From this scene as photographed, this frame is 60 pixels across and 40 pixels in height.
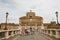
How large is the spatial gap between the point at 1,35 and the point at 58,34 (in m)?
7.72

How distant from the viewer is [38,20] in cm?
13888

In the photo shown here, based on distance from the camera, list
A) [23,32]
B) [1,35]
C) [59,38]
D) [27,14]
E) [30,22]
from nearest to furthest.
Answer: [1,35]
[59,38]
[23,32]
[30,22]
[27,14]

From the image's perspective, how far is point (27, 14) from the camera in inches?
5694

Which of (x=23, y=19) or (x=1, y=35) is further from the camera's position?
(x=23, y=19)

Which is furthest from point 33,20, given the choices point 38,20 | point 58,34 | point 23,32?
point 58,34

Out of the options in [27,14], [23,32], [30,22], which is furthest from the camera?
[27,14]

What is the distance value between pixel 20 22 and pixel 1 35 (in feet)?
394

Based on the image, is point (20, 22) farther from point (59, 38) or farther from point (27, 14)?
point (59, 38)

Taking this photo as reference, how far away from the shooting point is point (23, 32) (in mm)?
35969

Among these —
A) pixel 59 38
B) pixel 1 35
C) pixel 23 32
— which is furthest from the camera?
pixel 23 32

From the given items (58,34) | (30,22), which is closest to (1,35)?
(58,34)

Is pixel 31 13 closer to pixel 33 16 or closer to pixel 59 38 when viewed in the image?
pixel 33 16

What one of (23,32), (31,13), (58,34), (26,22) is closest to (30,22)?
(26,22)

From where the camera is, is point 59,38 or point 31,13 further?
point 31,13
